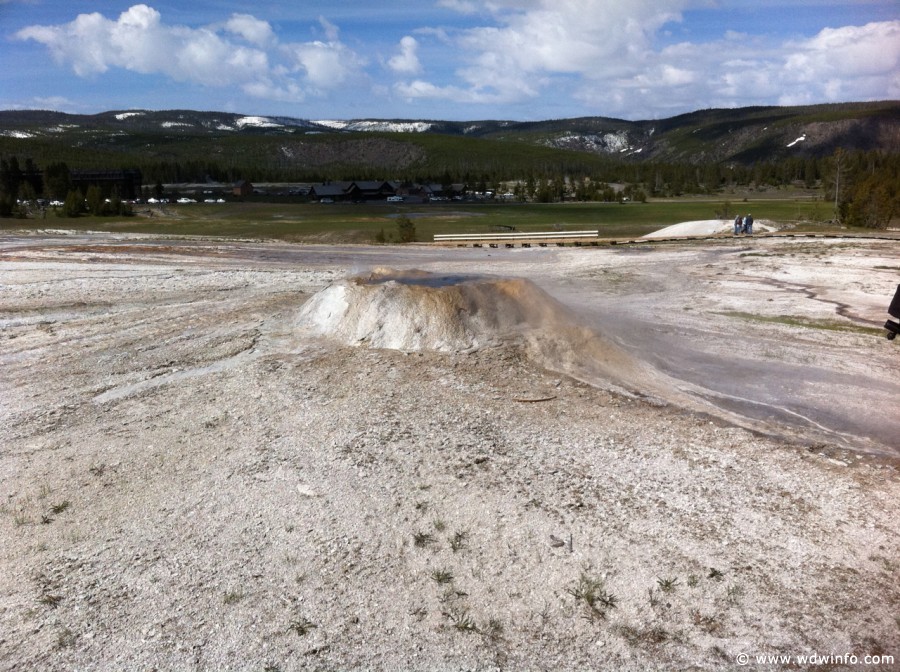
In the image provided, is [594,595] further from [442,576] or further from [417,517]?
[417,517]

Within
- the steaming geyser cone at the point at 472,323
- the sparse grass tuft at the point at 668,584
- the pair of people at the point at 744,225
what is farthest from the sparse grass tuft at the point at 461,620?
the pair of people at the point at 744,225

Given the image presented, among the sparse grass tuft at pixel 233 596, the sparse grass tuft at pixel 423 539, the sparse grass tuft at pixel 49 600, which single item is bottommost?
the sparse grass tuft at pixel 233 596

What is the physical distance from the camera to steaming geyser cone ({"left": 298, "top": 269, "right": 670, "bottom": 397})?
11055 millimetres

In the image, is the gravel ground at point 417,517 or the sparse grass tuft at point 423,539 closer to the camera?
the gravel ground at point 417,517

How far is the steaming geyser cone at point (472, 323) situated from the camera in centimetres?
1105

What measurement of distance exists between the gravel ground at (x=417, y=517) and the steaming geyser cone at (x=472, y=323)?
10.7 inches

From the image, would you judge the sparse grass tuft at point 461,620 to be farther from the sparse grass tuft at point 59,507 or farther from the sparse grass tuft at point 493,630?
the sparse grass tuft at point 59,507

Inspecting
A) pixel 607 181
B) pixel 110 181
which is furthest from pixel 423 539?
pixel 607 181

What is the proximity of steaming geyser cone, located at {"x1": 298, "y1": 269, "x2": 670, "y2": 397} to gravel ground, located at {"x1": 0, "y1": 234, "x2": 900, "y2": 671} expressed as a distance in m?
0.27

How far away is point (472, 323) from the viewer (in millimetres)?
11836

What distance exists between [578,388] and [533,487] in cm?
312

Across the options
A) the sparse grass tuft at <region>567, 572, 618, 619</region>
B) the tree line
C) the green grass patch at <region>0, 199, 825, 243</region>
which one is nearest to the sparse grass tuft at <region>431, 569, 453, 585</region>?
the sparse grass tuft at <region>567, 572, 618, 619</region>

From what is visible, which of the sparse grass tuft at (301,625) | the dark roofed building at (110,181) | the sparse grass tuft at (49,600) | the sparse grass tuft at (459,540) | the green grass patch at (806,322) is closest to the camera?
the sparse grass tuft at (301,625)

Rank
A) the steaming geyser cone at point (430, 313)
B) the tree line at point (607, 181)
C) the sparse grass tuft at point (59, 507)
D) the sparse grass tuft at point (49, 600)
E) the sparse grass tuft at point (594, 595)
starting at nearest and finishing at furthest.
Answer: the sparse grass tuft at point (594, 595) < the sparse grass tuft at point (49, 600) < the sparse grass tuft at point (59, 507) < the steaming geyser cone at point (430, 313) < the tree line at point (607, 181)
